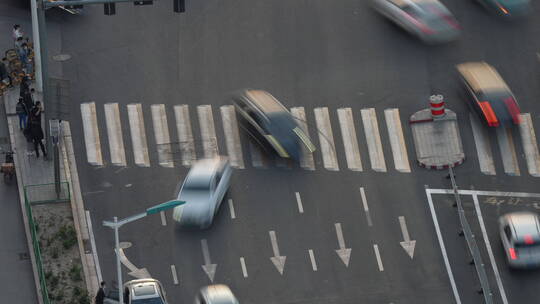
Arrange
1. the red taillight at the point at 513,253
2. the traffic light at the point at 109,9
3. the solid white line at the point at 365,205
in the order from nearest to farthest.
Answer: the traffic light at the point at 109,9 → the red taillight at the point at 513,253 → the solid white line at the point at 365,205

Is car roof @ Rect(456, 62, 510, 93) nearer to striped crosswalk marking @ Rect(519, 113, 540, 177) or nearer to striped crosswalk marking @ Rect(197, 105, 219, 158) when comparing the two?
striped crosswalk marking @ Rect(519, 113, 540, 177)

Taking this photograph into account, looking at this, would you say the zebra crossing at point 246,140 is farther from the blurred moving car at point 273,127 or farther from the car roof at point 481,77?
the car roof at point 481,77

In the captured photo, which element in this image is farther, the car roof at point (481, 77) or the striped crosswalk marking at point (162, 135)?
the car roof at point (481, 77)

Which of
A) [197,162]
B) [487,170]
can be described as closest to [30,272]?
[197,162]

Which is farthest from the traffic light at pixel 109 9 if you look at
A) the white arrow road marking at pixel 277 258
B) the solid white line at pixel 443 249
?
the solid white line at pixel 443 249

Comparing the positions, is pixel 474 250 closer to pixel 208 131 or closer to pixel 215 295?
pixel 215 295
